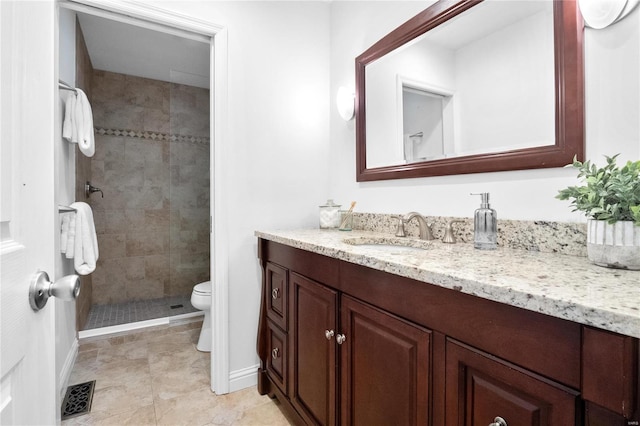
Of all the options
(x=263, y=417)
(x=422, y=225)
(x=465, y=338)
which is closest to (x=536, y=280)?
(x=465, y=338)

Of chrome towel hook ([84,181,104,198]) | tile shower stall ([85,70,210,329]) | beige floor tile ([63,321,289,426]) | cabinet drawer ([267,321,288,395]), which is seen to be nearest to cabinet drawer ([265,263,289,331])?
cabinet drawer ([267,321,288,395])

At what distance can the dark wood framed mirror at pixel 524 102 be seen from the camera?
96 cm

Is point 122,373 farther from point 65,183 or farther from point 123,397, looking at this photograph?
point 65,183

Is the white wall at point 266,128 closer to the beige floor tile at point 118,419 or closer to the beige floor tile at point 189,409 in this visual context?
the beige floor tile at point 189,409

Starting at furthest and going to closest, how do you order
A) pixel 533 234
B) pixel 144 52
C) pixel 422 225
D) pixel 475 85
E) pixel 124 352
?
pixel 144 52 → pixel 124 352 → pixel 422 225 → pixel 475 85 → pixel 533 234

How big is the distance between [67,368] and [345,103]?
7.79 ft

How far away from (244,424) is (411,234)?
124cm

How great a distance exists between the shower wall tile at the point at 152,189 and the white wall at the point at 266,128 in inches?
62.0

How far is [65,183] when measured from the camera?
73.8 inches

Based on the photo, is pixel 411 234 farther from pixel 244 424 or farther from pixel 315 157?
pixel 244 424

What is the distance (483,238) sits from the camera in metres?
1.09

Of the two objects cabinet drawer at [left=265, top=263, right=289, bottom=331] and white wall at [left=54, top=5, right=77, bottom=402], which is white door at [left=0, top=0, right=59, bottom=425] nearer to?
cabinet drawer at [left=265, top=263, right=289, bottom=331]

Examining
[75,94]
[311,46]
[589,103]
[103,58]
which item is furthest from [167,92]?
[589,103]

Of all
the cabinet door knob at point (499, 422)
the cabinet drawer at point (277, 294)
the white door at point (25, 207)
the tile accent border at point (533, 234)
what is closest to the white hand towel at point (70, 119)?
the cabinet drawer at point (277, 294)
